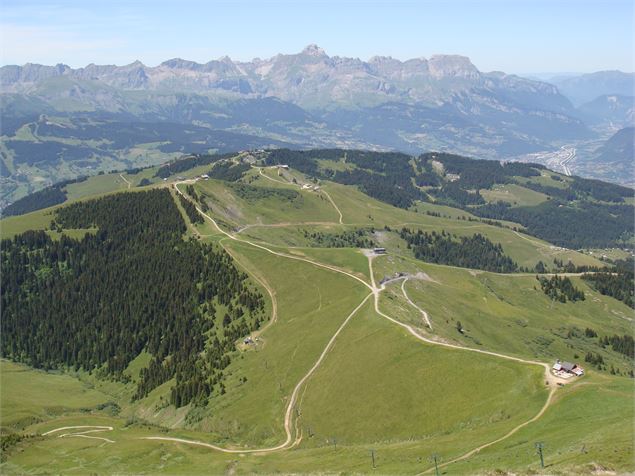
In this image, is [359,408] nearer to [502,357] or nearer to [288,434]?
[288,434]

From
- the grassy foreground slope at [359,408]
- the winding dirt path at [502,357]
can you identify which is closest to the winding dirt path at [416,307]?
the grassy foreground slope at [359,408]

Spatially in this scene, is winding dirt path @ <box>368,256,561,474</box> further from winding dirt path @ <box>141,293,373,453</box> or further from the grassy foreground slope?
winding dirt path @ <box>141,293,373,453</box>

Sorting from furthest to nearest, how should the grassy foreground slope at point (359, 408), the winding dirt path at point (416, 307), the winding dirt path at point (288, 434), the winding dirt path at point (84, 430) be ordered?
the winding dirt path at point (416, 307), the winding dirt path at point (84, 430), the winding dirt path at point (288, 434), the grassy foreground slope at point (359, 408)

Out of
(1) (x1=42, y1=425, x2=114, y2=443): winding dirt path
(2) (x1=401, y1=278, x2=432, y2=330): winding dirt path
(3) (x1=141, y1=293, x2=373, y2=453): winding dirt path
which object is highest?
(2) (x1=401, y1=278, x2=432, y2=330): winding dirt path

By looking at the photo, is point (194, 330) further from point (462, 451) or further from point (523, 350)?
point (462, 451)

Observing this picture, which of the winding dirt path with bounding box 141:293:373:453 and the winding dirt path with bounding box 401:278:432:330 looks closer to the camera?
the winding dirt path with bounding box 141:293:373:453

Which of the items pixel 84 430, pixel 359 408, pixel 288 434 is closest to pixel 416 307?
pixel 359 408

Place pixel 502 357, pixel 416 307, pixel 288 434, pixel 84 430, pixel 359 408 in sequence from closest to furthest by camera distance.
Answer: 1. pixel 502 357
2. pixel 359 408
3. pixel 288 434
4. pixel 84 430
5. pixel 416 307

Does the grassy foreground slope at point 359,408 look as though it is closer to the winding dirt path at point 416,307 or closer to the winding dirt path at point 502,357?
the winding dirt path at point 502,357

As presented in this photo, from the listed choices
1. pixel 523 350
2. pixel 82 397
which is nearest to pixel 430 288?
pixel 523 350

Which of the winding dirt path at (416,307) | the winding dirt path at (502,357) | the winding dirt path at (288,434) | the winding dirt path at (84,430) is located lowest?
the winding dirt path at (84,430)

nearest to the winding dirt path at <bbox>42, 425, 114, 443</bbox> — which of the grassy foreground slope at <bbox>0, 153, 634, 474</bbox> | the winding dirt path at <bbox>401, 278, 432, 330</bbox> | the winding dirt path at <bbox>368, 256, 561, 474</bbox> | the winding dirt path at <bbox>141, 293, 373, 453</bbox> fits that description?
the grassy foreground slope at <bbox>0, 153, 634, 474</bbox>
